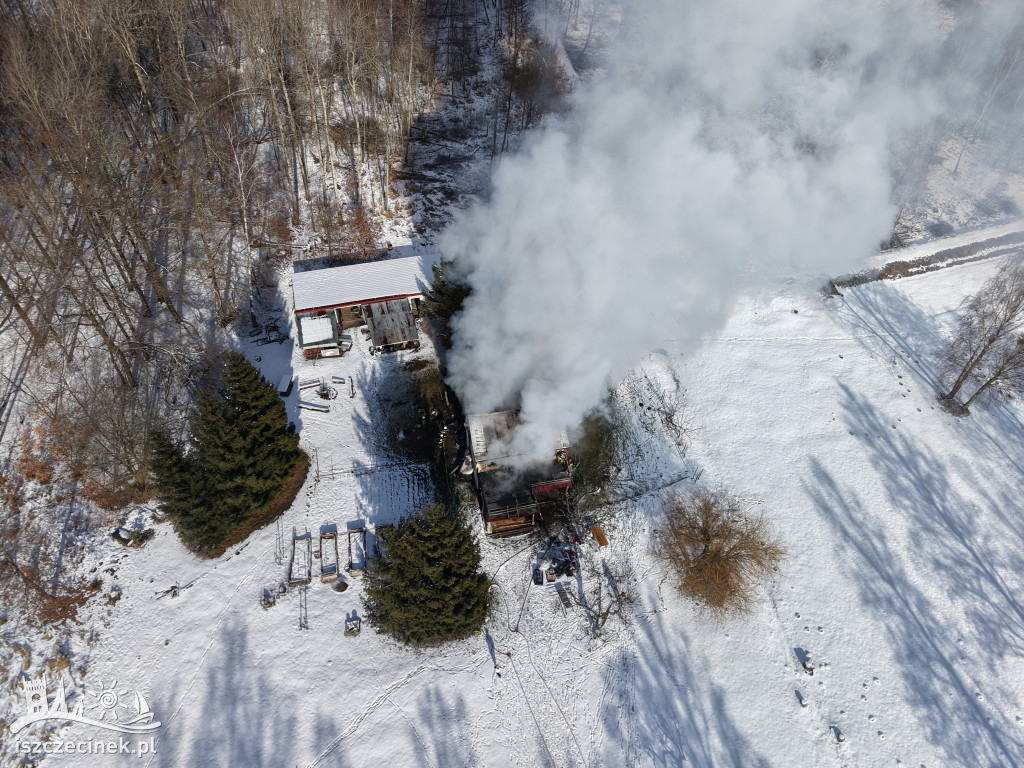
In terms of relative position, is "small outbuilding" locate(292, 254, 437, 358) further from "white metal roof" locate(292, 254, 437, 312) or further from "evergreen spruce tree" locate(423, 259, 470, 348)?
"evergreen spruce tree" locate(423, 259, 470, 348)

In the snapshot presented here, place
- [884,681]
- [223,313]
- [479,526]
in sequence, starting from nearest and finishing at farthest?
[884,681], [479,526], [223,313]

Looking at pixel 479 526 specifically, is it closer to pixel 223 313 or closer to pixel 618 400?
pixel 618 400

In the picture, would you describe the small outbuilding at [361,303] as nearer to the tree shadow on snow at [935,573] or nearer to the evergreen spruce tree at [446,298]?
the evergreen spruce tree at [446,298]

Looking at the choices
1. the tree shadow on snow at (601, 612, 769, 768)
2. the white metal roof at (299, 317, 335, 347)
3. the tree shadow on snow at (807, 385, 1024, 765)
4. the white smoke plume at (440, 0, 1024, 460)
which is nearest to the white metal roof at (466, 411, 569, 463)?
the white smoke plume at (440, 0, 1024, 460)

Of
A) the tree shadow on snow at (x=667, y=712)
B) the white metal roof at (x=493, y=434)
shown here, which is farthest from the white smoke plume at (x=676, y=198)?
the tree shadow on snow at (x=667, y=712)

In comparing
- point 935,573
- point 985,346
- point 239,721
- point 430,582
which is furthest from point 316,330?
point 985,346

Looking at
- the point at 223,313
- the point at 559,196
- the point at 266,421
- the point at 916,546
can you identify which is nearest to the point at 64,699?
the point at 266,421

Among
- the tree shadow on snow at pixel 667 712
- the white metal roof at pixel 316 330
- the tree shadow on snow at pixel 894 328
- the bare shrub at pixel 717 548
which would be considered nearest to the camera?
the tree shadow on snow at pixel 667 712
